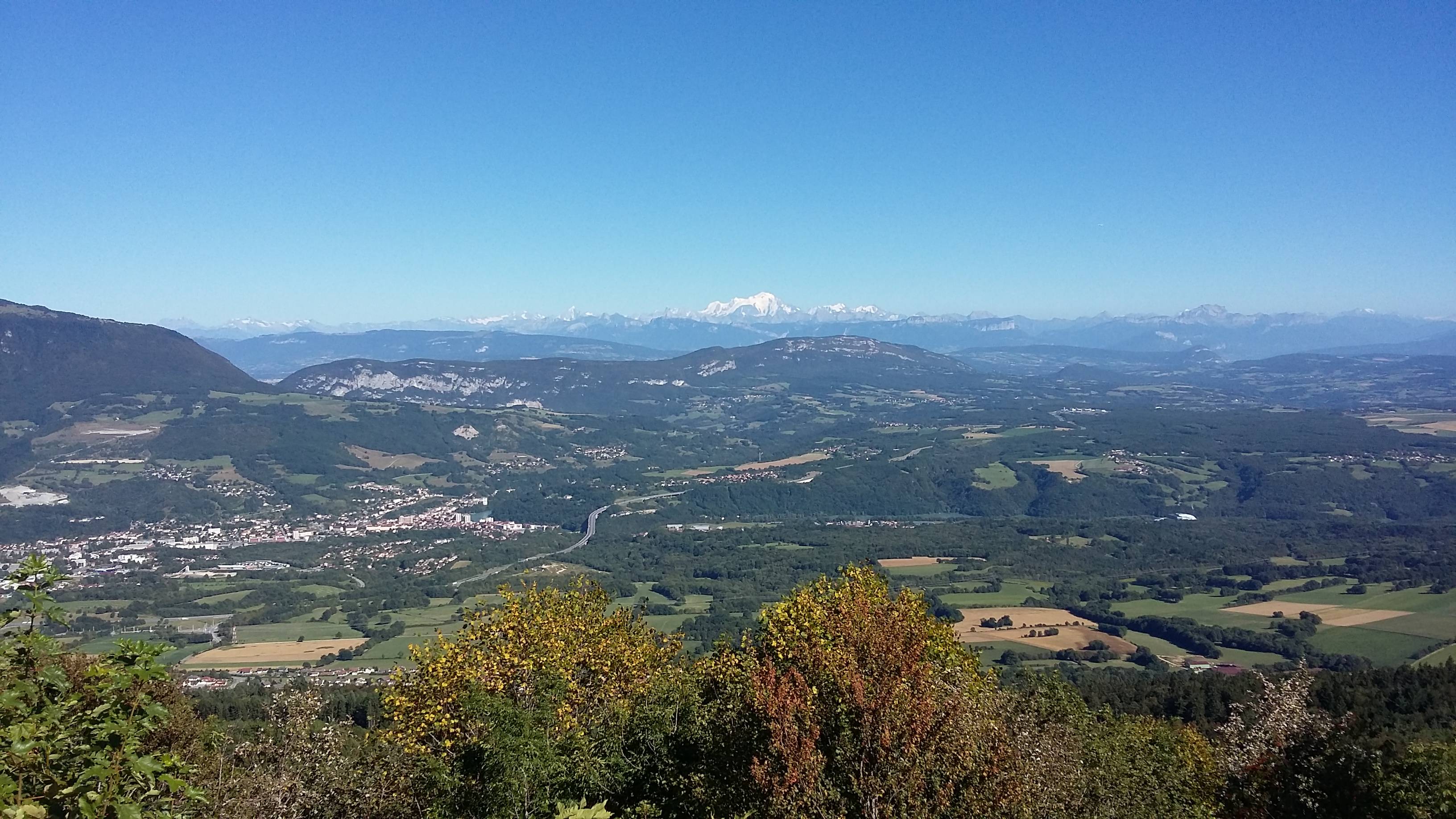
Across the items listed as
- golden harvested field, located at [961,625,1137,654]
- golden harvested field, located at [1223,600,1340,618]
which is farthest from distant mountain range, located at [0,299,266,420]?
golden harvested field, located at [1223,600,1340,618]

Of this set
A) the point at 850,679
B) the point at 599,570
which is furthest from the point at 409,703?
the point at 599,570

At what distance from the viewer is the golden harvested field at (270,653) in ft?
216

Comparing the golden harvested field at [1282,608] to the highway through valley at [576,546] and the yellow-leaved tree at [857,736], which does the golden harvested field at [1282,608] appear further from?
the highway through valley at [576,546]

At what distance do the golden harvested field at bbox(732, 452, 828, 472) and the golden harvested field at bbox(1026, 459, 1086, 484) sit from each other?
155ft

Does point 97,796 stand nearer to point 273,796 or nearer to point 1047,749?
point 273,796

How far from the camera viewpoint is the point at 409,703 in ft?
54.0

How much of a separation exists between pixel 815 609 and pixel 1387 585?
99477mm

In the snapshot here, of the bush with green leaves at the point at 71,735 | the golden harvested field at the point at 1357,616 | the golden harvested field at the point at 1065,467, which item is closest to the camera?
the bush with green leaves at the point at 71,735

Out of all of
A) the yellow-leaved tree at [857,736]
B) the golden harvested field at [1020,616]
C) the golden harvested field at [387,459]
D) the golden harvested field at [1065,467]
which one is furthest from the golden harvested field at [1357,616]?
the golden harvested field at [387,459]

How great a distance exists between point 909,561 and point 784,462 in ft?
245

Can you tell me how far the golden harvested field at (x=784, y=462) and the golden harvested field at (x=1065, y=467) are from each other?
47.4 metres

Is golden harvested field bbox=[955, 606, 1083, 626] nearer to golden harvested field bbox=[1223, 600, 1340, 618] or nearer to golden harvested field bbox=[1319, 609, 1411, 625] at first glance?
golden harvested field bbox=[1223, 600, 1340, 618]

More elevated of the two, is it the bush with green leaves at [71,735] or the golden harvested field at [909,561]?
the bush with green leaves at [71,735]

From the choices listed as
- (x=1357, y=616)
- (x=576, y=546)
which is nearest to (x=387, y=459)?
(x=576, y=546)
